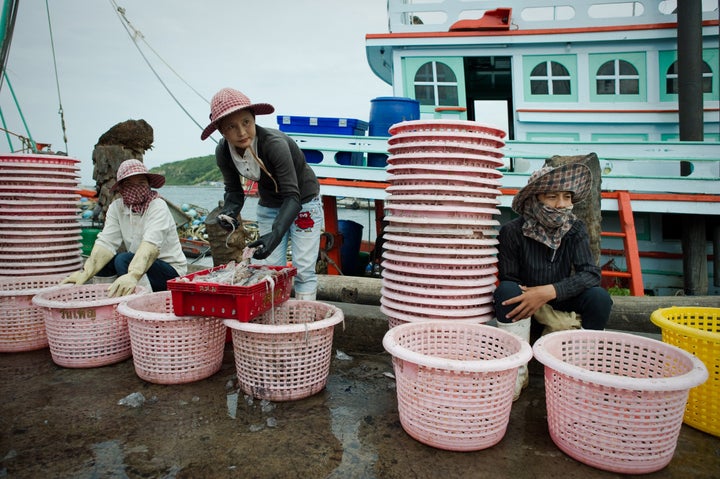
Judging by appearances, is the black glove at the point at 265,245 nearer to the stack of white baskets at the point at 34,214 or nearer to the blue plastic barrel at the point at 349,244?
the stack of white baskets at the point at 34,214

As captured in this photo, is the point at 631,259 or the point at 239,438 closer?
the point at 239,438

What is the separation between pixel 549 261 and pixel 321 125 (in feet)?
15.1

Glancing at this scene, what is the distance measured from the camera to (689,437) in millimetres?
2191

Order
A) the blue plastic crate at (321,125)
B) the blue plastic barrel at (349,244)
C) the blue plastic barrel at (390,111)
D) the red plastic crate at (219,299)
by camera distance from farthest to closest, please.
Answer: the blue plastic barrel at (349,244), the blue plastic crate at (321,125), the blue plastic barrel at (390,111), the red plastic crate at (219,299)

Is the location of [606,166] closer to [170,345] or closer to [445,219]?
[445,219]

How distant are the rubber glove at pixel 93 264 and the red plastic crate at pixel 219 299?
148cm

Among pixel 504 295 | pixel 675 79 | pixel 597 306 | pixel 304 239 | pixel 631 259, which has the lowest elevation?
pixel 631 259

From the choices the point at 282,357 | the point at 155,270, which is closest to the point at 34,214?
the point at 155,270

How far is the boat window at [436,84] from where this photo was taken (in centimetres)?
745

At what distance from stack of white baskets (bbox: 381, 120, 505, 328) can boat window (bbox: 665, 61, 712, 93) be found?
19.9 ft

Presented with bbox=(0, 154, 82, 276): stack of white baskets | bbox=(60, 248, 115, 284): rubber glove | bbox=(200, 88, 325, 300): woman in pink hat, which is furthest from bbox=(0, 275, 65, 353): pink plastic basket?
bbox=(200, 88, 325, 300): woman in pink hat

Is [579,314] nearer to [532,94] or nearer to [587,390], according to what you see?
[587,390]

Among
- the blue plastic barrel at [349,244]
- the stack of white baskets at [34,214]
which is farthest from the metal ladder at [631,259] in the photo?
the stack of white baskets at [34,214]

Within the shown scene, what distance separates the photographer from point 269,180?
3.29m
